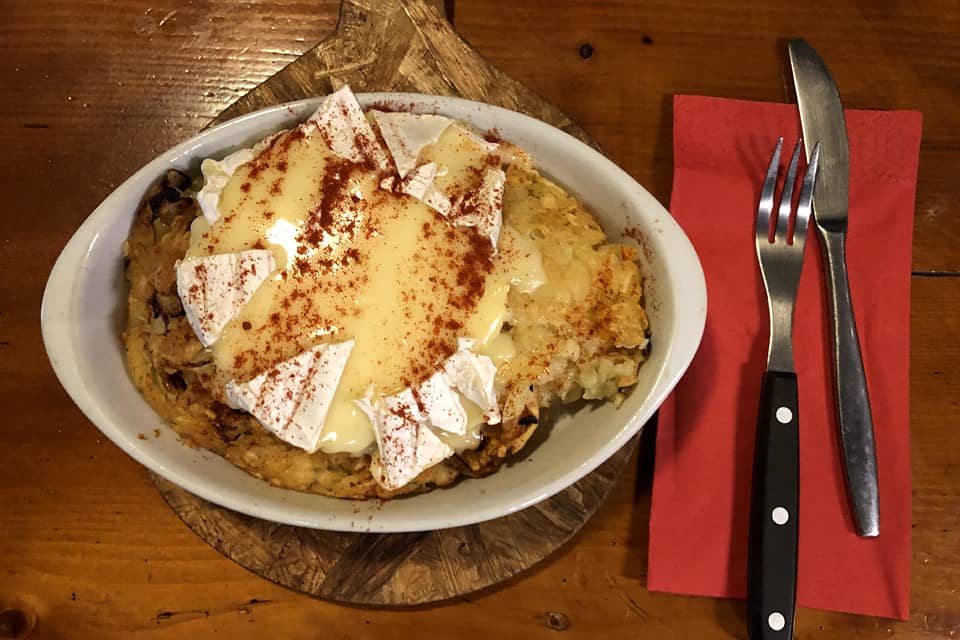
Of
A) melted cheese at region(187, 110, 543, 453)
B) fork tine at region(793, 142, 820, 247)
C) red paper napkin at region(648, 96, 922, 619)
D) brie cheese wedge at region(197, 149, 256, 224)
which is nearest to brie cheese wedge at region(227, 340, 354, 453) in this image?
melted cheese at region(187, 110, 543, 453)

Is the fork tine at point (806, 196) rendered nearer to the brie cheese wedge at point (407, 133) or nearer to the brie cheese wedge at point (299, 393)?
the brie cheese wedge at point (407, 133)

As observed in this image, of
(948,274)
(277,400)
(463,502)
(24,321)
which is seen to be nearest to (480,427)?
(463,502)

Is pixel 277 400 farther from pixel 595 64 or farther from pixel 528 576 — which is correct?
pixel 595 64

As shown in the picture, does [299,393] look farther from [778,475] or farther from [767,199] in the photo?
[767,199]

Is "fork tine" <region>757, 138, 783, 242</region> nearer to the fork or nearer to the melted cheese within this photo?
the fork

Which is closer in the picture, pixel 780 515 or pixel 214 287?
pixel 214 287

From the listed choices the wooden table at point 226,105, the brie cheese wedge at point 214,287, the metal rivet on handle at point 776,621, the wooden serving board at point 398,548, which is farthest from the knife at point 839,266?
the brie cheese wedge at point 214,287

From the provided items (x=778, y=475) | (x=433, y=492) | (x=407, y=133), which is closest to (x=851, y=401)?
(x=778, y=475)
